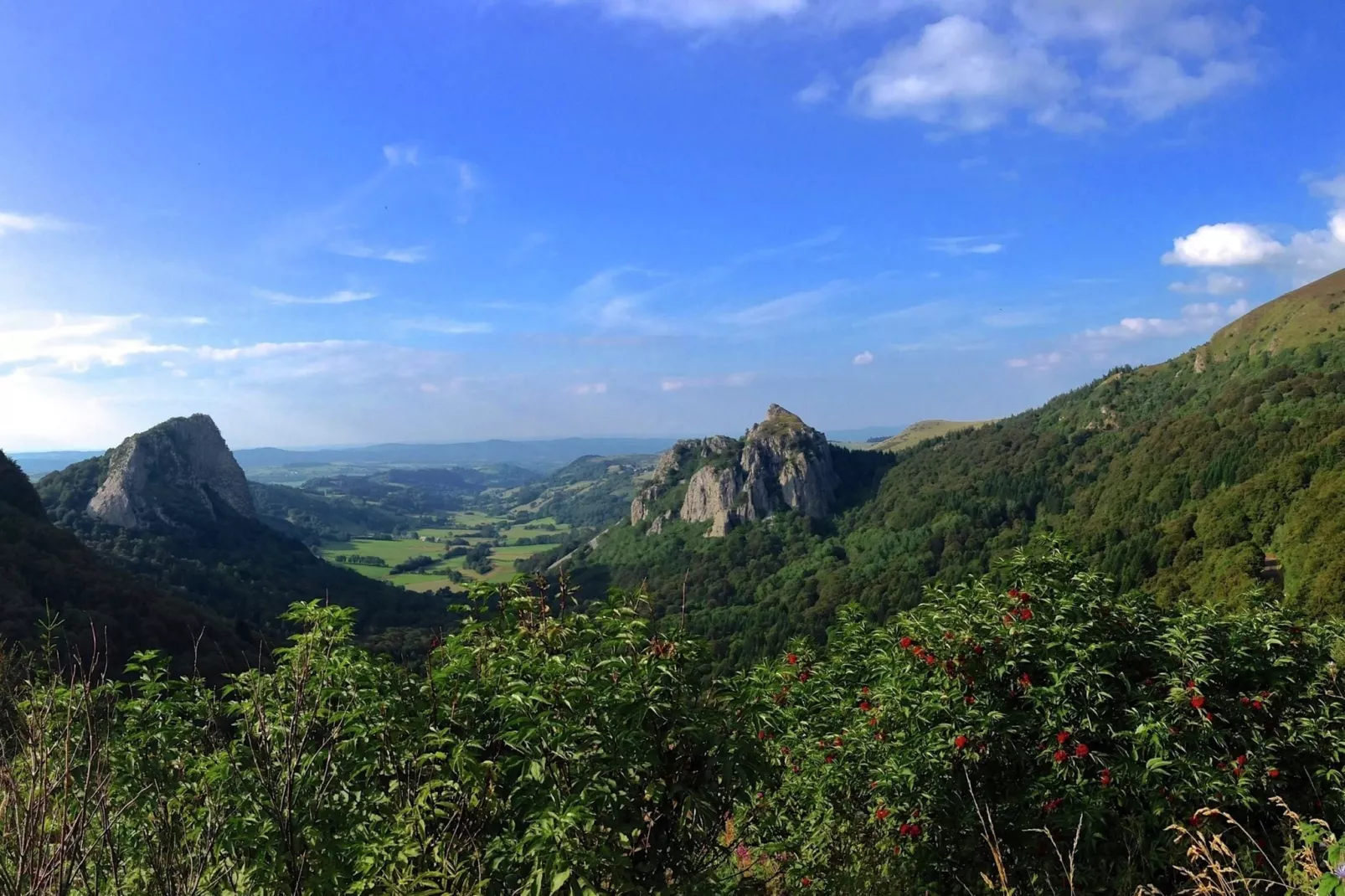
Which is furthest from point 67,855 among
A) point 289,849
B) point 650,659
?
point 650,659

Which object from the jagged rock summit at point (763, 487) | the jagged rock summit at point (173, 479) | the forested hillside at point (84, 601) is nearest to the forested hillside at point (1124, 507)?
the jagged rock summit at point (763, 487)

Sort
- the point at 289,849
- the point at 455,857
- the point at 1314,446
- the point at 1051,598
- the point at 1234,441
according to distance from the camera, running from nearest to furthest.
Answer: the point at 289,849 < the point at 455,857 < the point at 1051,598 < the point at 1314,446 < the point at 1234,441

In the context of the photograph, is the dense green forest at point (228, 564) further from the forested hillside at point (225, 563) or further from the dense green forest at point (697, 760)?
the dense green forest at point (697, 760)

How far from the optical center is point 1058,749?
25.1ft

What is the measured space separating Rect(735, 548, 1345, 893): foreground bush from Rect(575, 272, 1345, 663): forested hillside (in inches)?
63.0

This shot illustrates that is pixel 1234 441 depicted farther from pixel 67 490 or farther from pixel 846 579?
pixel 67 490

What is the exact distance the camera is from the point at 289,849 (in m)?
4.48

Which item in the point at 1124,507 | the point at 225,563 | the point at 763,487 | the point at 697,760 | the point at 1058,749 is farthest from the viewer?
the point at 763,487

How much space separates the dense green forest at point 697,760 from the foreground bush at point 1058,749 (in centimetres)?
4

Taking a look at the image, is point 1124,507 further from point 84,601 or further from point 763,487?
point 84,601

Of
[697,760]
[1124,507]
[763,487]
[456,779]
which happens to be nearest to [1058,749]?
[697,760]

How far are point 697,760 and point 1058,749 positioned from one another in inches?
195

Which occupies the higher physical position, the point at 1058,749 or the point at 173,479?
the point at 173,479

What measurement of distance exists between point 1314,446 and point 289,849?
99.6 meters
